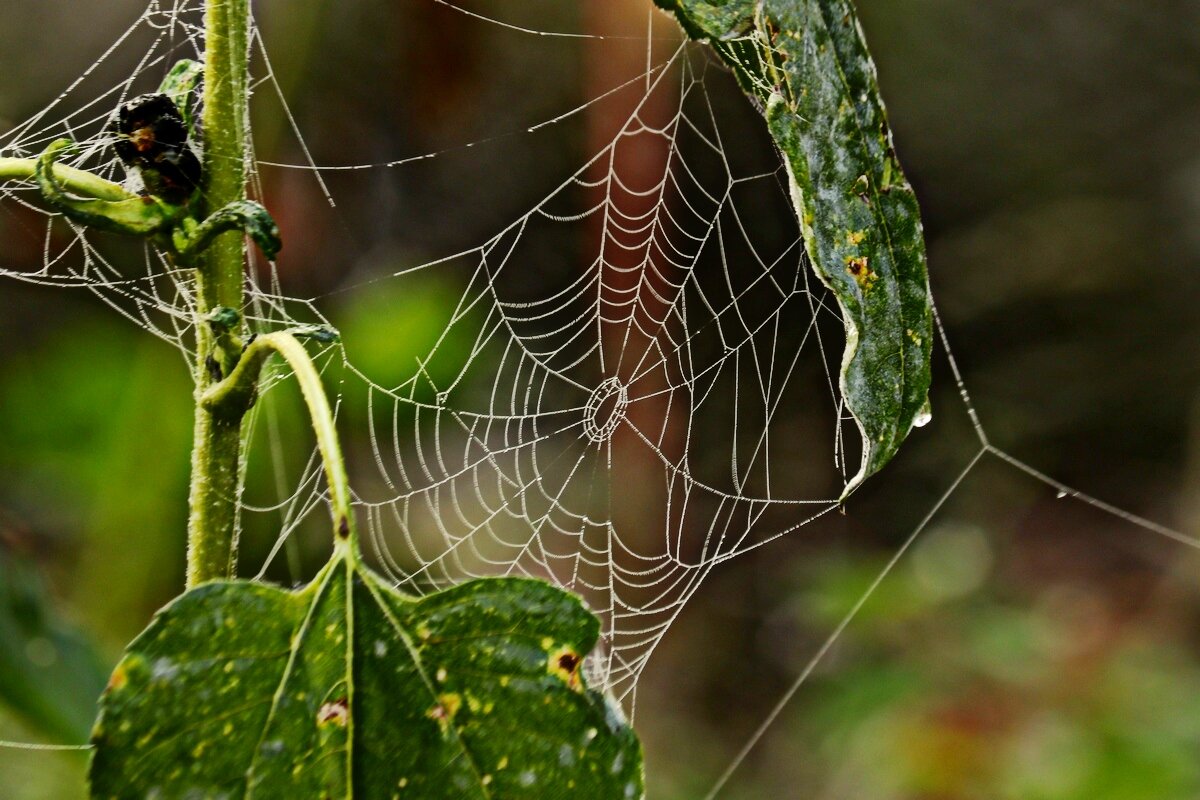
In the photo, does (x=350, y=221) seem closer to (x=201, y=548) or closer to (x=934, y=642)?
(x=934, y=642)

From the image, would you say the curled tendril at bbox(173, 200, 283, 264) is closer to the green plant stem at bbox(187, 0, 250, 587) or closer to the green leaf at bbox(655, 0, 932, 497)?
the green plant stem at bbox(187, 0, 250, 587)

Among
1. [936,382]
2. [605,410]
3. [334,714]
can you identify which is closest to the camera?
[334,714]

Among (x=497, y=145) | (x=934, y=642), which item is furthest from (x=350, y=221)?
(x=934, y=642)

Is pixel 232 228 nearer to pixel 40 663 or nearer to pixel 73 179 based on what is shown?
pixel 73 179

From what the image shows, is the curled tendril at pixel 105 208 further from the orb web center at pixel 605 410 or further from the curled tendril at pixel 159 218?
the orb web center at pixel 605 410

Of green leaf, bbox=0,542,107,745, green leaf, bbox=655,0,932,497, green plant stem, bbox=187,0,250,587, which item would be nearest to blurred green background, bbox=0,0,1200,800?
green leaf, bbox=0,542,107,745

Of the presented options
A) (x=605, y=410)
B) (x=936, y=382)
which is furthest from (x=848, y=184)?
(x=936, y=382)
